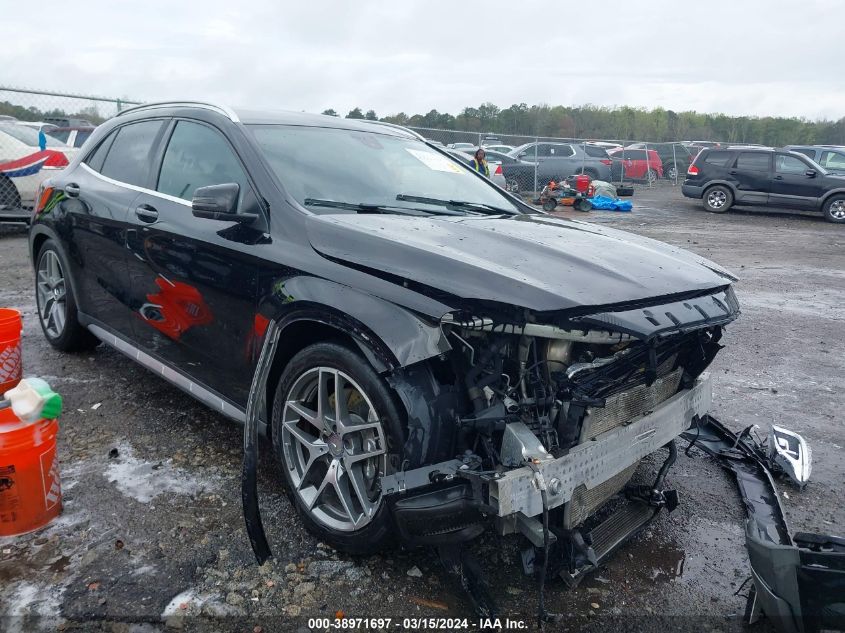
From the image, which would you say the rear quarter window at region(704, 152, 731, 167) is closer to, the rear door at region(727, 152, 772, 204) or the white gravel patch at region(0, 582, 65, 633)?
the rear door at region(727, 152, 772, 204)

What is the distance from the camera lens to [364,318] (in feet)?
7.93

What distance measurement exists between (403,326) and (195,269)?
143 cm

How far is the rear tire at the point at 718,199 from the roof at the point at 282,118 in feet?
53.9

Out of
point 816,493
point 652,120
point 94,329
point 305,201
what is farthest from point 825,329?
point 652,120

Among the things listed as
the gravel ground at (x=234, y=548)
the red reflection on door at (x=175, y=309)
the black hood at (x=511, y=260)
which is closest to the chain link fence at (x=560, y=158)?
the gravel ground at (x=234, y=548)

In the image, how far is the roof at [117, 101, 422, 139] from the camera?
3449mm

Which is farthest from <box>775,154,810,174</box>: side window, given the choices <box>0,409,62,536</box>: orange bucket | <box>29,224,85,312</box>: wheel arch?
<box>0,409,62,536</box>: orange bucket

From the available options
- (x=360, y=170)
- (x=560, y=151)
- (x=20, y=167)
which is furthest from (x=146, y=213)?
(x=560, y=151)

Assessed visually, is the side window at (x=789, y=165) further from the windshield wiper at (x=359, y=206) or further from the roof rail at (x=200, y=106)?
the roof rail at (x=200, y=106)

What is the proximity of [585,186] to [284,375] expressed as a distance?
16.3 meters

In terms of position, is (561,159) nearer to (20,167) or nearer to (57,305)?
(20,167)

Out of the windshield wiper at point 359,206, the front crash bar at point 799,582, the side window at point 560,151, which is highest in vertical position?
the side window at point 560,151

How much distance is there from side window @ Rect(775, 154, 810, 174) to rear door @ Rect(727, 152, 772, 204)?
0.21m

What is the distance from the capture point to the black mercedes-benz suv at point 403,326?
2289 mm
